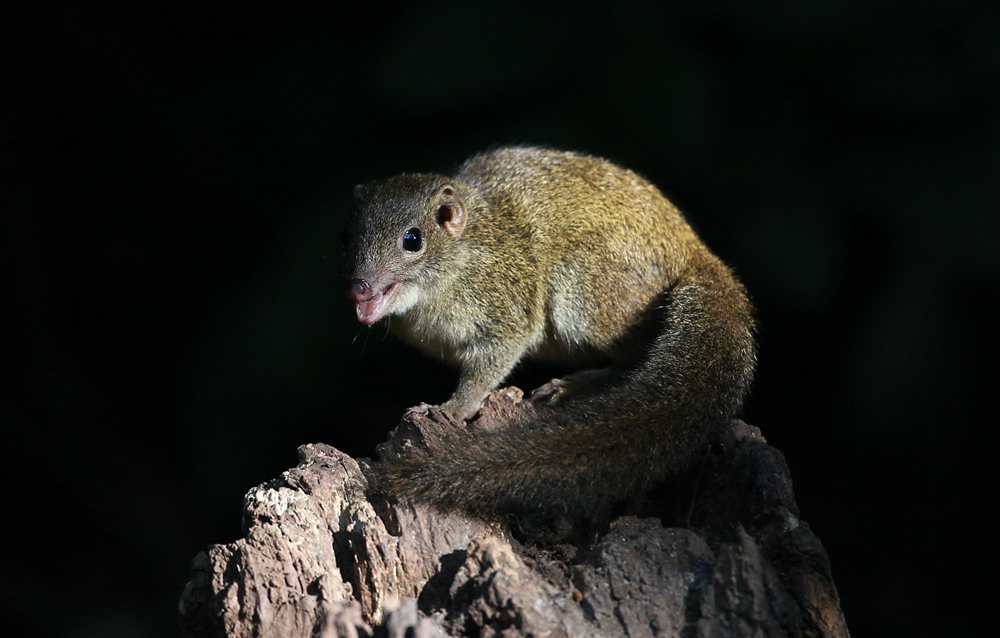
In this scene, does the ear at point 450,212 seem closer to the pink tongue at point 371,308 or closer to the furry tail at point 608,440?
the pink tongue at point 371,308

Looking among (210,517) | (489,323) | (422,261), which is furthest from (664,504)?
(210,517)

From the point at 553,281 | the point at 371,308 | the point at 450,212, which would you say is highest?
the point at 450,212

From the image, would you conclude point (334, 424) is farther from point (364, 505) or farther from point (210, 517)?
point (364, 505)

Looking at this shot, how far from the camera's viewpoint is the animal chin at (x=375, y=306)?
285 centimetres

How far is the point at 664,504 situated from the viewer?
234 centimetres

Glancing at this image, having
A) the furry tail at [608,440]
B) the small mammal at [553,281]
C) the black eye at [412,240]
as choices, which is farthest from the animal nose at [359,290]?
the furry tail at [608,440]

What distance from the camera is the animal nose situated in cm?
285

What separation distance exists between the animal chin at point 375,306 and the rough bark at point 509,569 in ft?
2.06

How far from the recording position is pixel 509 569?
5.57 ft

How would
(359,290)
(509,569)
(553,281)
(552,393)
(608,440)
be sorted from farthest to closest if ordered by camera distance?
(553,281) < (552,393) < (359,290) < (608,440) < (509,569)

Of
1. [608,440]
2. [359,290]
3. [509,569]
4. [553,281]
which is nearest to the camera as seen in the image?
[509,569]

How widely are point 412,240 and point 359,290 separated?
31 centimetres

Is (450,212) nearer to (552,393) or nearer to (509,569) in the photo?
(552,393)

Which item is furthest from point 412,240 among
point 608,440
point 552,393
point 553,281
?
point 608,440
